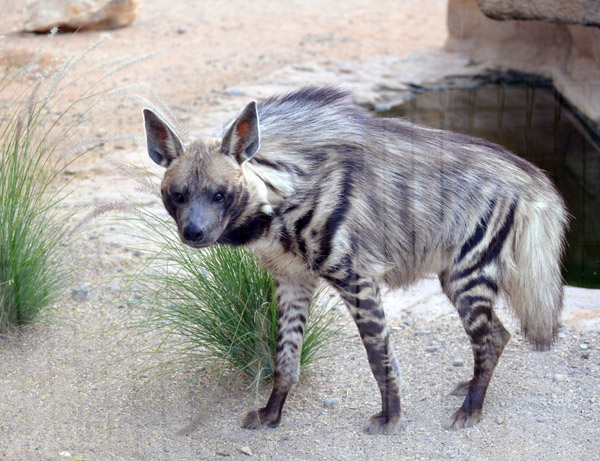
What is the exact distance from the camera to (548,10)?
6082mm

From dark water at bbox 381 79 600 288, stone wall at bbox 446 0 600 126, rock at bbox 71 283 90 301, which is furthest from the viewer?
stone wall at bbox 446 0 600 126

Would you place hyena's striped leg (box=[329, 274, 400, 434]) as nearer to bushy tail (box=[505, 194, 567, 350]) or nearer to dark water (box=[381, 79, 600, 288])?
bushy tail (box=[505, 194, 567, 350])

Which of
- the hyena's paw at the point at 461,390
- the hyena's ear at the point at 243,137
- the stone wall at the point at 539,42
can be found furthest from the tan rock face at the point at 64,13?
the hyena's paw at the point at 461,390

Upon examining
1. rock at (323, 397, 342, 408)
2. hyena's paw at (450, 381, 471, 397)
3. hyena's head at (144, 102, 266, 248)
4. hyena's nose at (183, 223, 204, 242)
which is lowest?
hyena's paw at (450, 381, 471, 397)

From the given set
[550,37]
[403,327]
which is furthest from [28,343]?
[550,37]

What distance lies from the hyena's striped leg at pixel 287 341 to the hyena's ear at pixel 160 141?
722mm

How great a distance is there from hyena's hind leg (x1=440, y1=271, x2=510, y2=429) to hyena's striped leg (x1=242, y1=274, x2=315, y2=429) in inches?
23.8

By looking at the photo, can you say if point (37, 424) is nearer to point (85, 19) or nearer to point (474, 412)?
point (474, 412)

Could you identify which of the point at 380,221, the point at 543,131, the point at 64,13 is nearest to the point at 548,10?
the point at 543,131

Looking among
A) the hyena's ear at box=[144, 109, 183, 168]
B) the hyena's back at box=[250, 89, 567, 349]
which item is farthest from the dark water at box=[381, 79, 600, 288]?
the hyena's ear at box=[144, 109, 183, 168]

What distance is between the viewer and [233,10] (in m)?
10.1

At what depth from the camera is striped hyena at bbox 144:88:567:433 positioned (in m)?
2.95

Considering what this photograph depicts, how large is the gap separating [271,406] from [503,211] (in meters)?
1.22

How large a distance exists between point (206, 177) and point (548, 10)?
4.29 m
